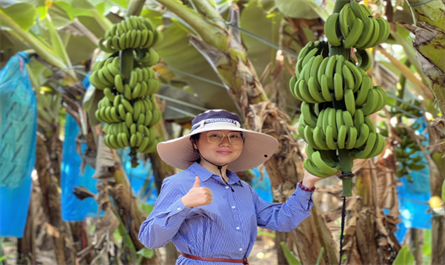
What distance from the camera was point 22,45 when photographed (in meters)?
4.58

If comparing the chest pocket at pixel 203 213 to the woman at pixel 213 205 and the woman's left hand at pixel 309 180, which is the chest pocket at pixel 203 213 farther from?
the woman's left hand at pixel 309 180

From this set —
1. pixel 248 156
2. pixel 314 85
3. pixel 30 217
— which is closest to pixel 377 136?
pixel 314 85

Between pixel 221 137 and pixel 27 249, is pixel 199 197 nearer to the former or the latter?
pixel 221 137

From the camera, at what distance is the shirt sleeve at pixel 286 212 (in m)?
1.53

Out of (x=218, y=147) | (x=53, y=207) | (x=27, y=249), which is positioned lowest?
(x=27, y=249)

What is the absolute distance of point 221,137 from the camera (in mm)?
1577

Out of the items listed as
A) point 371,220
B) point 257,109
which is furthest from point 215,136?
point 371,220

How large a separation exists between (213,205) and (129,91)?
1080mm

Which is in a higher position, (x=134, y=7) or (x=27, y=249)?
(x=134, y=7)

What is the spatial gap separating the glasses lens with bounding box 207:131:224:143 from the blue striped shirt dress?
11cm

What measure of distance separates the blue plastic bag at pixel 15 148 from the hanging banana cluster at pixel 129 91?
3.91 ft

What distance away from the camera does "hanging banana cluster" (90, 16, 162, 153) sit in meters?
2.29

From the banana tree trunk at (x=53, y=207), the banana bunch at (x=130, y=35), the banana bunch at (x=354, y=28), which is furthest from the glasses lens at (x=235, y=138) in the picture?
the banana tree trunk at (x=53, y=207)

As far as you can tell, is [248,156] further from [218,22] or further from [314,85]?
[218,22]
